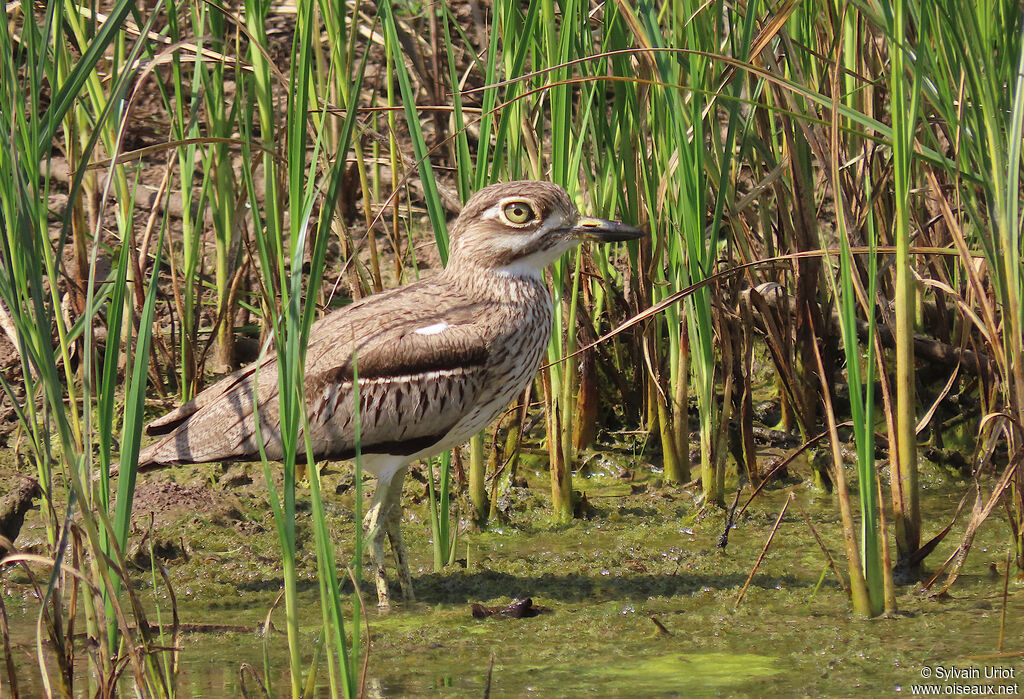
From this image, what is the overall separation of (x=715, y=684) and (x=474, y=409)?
4.31 feet

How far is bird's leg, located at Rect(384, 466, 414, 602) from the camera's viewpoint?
4.22 m

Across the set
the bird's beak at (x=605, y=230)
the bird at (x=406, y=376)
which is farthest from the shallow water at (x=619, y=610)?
the bird's beak at (x=605, y=230)

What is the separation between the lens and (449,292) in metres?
4.41

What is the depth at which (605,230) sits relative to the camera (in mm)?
4234

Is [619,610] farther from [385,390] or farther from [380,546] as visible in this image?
[385,390]

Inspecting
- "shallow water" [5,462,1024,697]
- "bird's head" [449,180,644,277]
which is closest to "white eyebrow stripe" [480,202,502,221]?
"bird's head" [449,180,644,277]

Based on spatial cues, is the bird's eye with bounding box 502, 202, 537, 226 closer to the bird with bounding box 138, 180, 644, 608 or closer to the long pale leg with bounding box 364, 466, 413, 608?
the bird with bounding box 138, 180, 644, 608

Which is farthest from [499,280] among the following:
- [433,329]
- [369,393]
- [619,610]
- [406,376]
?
[619,610]

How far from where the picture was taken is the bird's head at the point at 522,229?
4211mm

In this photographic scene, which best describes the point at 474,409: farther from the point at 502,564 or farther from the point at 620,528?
the point at 620,528

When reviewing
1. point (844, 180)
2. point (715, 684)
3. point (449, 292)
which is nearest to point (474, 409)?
point (449, 292)

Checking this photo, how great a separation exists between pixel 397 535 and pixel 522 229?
3.76 ft

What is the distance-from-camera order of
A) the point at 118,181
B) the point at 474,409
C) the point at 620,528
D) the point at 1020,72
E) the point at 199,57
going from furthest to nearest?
the point at 118,181 < the point at 620,528 < the point at 474,409 < the point at 199,57 < the point at 1020,72

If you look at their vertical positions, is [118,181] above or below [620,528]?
above
